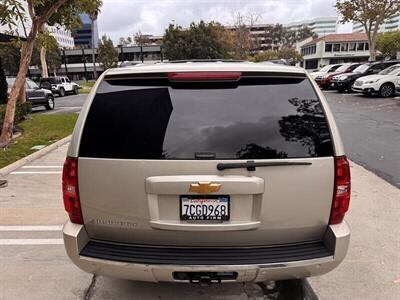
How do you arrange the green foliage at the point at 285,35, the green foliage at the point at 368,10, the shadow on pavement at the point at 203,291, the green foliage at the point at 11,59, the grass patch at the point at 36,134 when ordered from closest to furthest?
1. the shadow on pavement at the point at 203,291
2. the grass patch at the point at 36,134
3. the green foliage at the point at 368,10
4. the green foliage at the point at 11,59
5. the green foliage at the point at 285,35

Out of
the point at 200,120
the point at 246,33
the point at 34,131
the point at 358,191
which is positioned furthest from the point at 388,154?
the point at 246,33

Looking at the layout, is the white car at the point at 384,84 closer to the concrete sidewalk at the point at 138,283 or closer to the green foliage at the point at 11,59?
the concrete sidewalk at the point at 138,283

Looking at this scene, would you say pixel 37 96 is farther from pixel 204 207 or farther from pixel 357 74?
pixel 204 207

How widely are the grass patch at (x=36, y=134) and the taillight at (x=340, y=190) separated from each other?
22.7 feet

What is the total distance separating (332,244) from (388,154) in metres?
6.43

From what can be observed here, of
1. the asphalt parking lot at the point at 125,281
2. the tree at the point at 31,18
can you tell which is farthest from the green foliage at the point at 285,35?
the asphalt parking lot at the point at 125,281

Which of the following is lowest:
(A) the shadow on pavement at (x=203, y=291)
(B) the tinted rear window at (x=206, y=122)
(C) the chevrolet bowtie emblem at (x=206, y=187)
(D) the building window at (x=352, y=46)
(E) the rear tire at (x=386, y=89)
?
(A) the shadow on pavement at (x=203, y=291)

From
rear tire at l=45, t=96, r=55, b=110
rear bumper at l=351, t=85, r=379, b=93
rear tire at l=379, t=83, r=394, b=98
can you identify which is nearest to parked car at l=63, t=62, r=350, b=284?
rear tire at l=45, t=96, r=55, b=110

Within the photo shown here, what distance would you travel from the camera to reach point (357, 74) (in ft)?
78.0

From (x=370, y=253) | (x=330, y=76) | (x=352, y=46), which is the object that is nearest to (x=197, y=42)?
(x=330, y=76)

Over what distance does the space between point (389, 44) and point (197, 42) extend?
101 ft

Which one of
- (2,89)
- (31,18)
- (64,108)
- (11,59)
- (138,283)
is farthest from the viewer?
(11,59)

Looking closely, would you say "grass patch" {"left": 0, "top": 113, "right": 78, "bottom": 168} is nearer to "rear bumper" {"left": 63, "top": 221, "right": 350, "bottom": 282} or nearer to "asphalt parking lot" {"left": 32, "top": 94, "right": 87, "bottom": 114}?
"asphalt parking lot" {"left": 32, "top": 94, "right": 87, "bottom": 114}

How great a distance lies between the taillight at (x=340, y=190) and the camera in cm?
269
